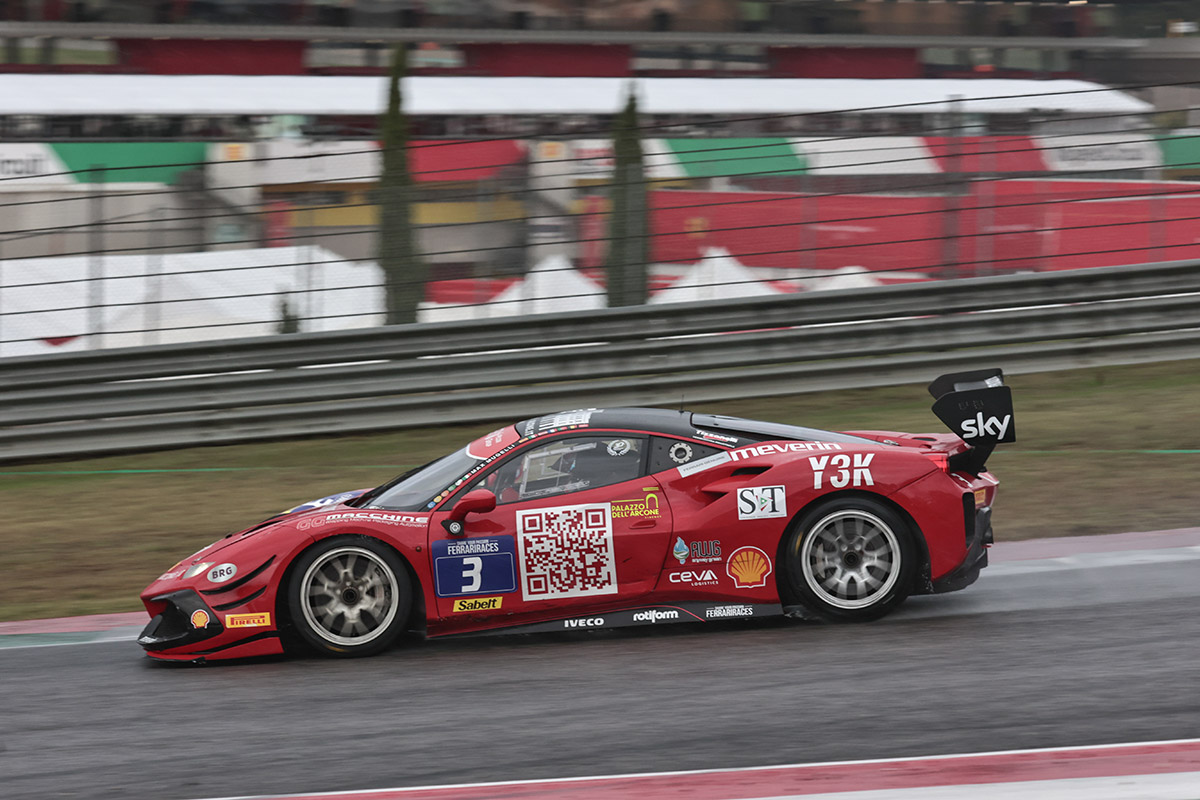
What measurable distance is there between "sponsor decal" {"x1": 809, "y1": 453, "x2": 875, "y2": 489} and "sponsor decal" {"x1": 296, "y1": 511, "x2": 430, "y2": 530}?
6.16 feet

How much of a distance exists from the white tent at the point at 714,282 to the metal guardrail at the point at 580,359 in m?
0.19

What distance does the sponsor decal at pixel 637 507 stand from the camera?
20.6 feet

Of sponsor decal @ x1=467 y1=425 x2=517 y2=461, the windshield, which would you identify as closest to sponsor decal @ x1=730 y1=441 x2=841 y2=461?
sponsor decal @ x1=467 y1=425 x2=517 y2=461

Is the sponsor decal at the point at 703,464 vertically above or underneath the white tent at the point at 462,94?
underneath

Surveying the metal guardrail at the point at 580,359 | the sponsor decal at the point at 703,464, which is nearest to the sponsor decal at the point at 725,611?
the sponsor decal at the point at 703,464

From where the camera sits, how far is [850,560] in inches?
250

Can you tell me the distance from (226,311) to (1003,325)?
7041mm

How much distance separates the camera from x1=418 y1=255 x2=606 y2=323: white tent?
39.6ft

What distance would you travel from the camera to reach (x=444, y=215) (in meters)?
12.0

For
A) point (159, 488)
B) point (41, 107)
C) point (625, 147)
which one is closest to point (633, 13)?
point (41, 107)

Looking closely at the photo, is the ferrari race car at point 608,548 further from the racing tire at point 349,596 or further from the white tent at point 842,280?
the white tent at point 842,280

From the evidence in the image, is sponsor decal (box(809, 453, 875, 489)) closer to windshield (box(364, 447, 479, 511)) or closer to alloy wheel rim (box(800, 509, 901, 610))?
alloy wheel rim (box(800, 509, 901, 610))

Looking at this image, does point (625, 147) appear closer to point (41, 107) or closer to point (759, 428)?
point (759, 428)

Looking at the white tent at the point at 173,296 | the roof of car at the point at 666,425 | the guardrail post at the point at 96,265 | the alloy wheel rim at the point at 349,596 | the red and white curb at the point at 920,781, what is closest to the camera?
the red and white curb at the point at 920,781
